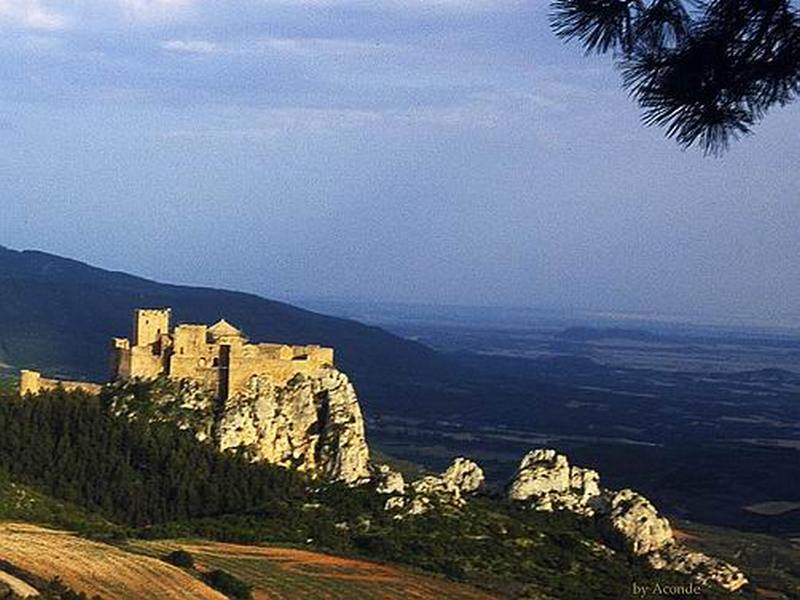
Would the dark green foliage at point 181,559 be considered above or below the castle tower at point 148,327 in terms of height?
below

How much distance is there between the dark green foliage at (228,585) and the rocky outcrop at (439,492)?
1137 cm

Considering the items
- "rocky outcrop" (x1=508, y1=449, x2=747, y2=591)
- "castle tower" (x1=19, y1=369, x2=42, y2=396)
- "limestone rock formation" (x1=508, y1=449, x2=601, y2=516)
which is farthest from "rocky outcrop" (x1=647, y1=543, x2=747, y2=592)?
"castle tower" (x1=19, y1=369, x2=42, y2=396)

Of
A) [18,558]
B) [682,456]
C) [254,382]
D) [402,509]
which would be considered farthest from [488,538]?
[682,456]

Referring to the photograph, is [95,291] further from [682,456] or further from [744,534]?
[744,534]

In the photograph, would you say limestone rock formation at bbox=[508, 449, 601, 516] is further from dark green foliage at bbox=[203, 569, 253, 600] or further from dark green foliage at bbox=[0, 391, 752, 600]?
dark green foliage at bbox=[203, 569, 253, 600]

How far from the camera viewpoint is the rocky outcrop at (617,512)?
40.1 m

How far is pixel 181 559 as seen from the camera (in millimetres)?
29203

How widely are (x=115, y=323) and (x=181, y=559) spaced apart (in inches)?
4633

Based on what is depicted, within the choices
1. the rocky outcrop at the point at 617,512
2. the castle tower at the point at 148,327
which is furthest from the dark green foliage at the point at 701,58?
the castle tower at the point at 148,327

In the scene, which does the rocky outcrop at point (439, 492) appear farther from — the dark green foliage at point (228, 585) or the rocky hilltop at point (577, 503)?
the dark green foliage at point (228, 585)

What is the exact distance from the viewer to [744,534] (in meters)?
61.6

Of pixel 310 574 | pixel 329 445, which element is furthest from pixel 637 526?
pixel 310 574

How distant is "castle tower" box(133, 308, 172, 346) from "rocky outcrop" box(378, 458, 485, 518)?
977 centimetres

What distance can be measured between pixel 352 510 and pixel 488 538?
4.25 m
